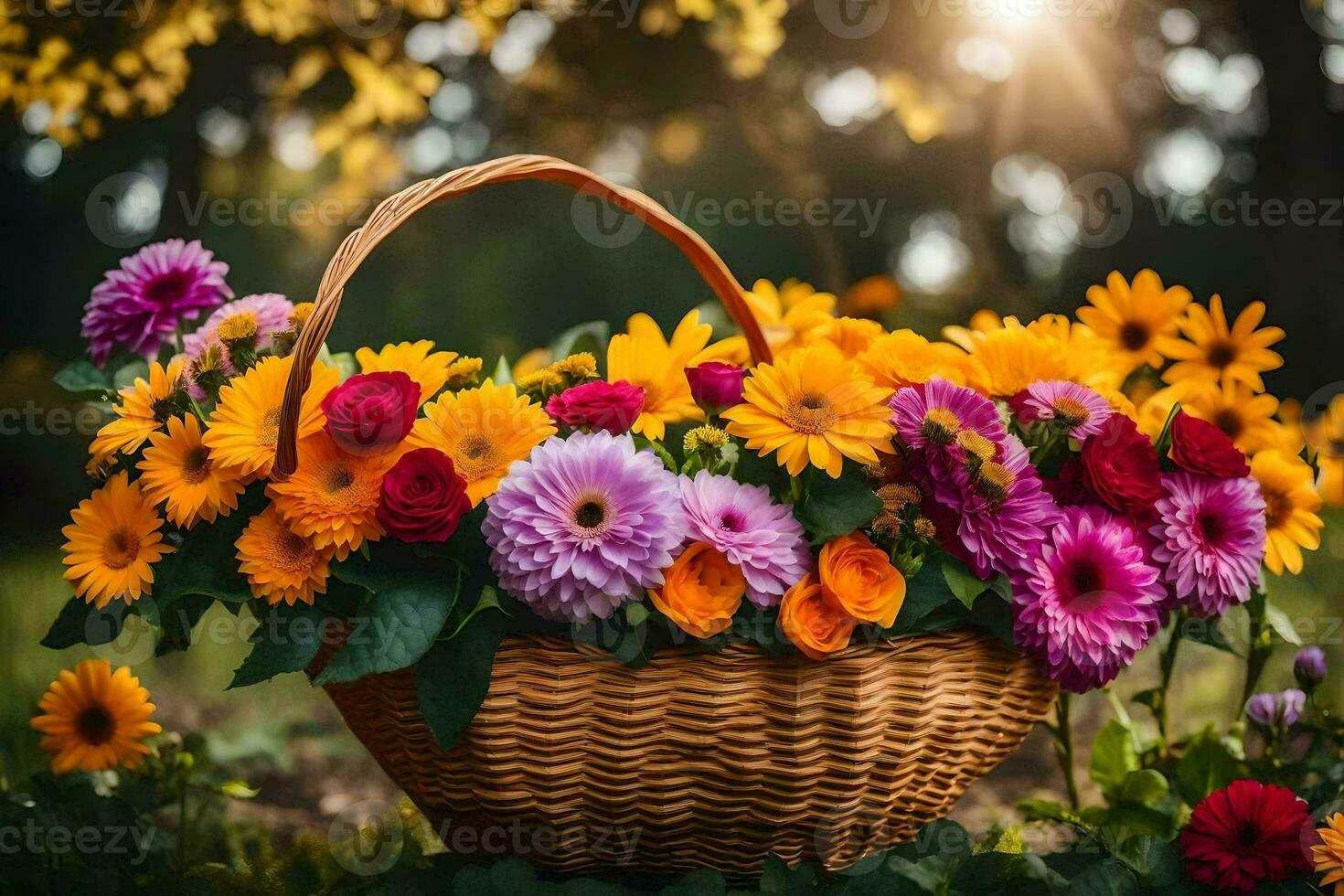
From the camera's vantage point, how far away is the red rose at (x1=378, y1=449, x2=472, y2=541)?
704 millimetres

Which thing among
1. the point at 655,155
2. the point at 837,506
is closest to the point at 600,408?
the point at 837,506

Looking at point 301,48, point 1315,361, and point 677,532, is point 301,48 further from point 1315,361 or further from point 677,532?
point 1315,361

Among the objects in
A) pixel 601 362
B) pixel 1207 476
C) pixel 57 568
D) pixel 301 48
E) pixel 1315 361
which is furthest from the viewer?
pixel 301 48

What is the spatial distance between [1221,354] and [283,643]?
3.02 ft

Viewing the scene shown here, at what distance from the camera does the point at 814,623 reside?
2.37ft

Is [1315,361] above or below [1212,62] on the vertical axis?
below

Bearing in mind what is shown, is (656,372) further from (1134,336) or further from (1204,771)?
(1204,771)

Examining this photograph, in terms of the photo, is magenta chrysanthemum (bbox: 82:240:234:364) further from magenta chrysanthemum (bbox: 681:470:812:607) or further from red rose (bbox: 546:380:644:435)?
magenta chrysanthemum (bbox: 681:470:812:607)

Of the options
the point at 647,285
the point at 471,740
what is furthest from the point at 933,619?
the point at 647,285

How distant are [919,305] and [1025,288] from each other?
0.77 ft

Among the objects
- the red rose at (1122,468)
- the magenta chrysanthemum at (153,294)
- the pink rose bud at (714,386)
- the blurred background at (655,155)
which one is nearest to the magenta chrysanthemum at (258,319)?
the magenta chrysanthemum at (153,294)

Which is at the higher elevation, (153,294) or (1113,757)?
(153,294)

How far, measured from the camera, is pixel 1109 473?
812mm

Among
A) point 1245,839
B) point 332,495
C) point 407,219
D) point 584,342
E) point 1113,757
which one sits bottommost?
point 1113,757
